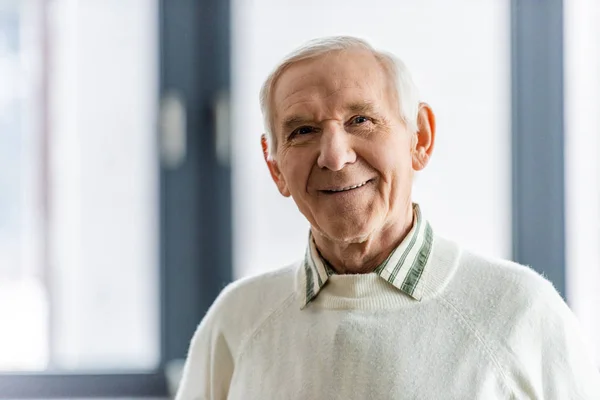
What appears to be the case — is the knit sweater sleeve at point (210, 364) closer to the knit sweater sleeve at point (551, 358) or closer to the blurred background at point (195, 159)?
the knit sweater sleeve at point (551, 358)

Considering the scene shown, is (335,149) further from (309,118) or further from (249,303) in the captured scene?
(249,303)

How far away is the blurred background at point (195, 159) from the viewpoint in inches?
76.1

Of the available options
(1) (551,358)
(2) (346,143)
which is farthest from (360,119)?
(1) (551,358)

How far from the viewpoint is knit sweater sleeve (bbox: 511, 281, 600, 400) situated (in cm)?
107

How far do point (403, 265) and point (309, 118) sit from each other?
27 centimetres

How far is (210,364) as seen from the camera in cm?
132

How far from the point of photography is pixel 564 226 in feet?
6.34

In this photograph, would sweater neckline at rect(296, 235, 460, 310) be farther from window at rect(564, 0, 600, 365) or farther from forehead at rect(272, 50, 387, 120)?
window at rect(564, 0, 600, 365)

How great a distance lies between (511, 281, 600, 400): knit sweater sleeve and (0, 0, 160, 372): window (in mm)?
1163

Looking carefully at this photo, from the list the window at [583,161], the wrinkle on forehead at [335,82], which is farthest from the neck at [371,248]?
the window at [583,161]

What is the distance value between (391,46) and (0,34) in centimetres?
103

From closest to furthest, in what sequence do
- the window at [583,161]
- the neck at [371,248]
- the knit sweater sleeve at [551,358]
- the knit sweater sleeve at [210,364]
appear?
the knit sweater sleeve at [551,358] < the neck at [371,248] < the knit sweater sleeve at [210,364] < the window at [583,161]

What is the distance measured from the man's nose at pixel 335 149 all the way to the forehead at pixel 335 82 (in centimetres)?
4

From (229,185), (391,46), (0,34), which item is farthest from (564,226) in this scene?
(0,34)
